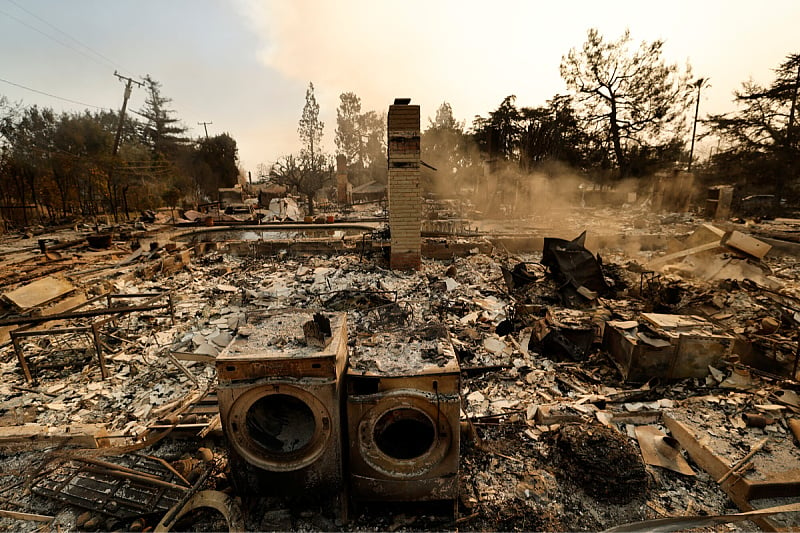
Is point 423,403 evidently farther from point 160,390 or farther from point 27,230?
point 27,230

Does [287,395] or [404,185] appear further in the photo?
[404,185]

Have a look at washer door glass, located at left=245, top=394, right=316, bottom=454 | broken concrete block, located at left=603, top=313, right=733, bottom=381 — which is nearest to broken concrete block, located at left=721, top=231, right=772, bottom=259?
broken concrete block, located at left=603, top=313, right=733, bottom=381

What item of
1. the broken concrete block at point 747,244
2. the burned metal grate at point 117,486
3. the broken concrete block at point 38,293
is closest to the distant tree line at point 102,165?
the broken concrete block at point 38,293

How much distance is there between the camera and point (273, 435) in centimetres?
275

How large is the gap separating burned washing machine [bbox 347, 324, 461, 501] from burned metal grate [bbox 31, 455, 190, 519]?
1.53 metres

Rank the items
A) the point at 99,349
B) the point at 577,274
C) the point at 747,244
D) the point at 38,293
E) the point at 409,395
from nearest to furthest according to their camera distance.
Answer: the point at 409,395 < the point at 99,349 < the point at 38,293 < the point at 577,274 < the point at 747,244

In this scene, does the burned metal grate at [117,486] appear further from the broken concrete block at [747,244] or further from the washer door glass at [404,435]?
the broken concrete block at [747,244]

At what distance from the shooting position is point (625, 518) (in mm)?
2561

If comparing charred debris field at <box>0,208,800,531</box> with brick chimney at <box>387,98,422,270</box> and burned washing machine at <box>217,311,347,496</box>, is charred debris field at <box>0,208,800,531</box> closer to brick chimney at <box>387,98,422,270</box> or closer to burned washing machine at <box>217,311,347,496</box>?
burned washing machine at <box>217,311,347,496</box>

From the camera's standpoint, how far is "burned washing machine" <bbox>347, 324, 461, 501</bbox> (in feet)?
7.68

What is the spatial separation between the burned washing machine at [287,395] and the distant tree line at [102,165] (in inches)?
801

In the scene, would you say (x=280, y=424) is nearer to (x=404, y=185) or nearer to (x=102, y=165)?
(x=404, y=185)

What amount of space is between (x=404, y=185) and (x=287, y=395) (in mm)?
5562

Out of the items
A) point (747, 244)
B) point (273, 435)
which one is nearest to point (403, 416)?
point (273, 435)
